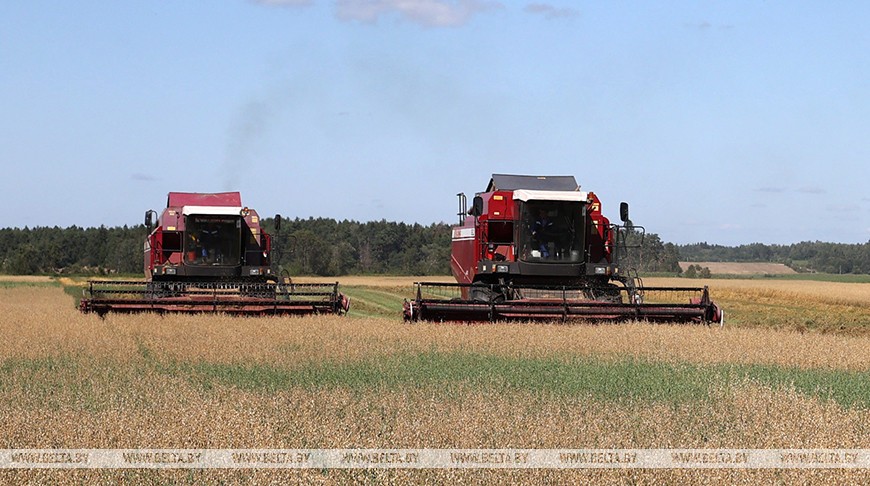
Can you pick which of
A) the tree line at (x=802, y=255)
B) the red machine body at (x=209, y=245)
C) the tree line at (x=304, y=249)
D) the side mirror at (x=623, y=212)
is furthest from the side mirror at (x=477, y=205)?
the tree line at (x=802, y=255)

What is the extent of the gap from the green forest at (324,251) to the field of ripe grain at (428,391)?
4346 centimetres

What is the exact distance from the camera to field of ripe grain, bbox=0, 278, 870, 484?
6.14 metres

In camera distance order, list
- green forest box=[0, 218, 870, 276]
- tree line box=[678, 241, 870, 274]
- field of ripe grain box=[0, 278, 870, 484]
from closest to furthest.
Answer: field of ripe grain box=[0, 278, 870, 484]
green forest box=[0, 218, 870, 276]
tree line box=[678, 241, 870, 274]

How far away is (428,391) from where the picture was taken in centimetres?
838

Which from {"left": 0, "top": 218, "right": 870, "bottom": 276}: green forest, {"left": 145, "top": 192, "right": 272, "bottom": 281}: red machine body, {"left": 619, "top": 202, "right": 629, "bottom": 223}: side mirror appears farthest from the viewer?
{"left": 0, "top": 218, "right": 870, "bottom": 276}: green forest

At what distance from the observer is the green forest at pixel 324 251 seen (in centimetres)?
8644

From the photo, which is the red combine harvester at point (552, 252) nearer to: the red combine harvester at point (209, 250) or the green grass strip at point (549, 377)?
the red combine harvester at point (209, 250)

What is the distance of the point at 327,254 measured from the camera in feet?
290

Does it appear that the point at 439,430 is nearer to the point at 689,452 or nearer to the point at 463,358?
the point at 689,452

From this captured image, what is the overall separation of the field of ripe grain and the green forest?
43462mm

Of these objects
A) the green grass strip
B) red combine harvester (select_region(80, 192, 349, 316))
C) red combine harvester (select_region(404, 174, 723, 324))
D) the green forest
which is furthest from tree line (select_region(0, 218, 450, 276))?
the green grass strip

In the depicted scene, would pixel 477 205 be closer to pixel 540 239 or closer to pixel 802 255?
pixel 540 239

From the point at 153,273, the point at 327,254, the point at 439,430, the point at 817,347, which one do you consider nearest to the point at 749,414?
the point at 439,430

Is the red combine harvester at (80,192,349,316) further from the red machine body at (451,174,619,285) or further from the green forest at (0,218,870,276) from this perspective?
the green forest at (0,218,870,276)
